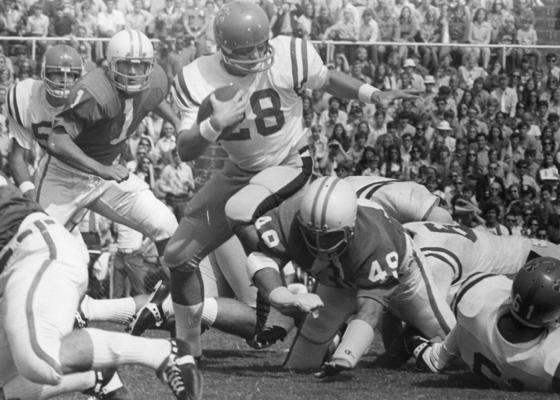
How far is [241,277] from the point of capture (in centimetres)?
738

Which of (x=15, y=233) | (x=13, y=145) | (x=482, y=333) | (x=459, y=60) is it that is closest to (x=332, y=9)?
(x=459, y=60)

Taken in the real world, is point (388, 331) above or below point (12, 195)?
below

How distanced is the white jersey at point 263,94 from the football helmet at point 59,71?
5.75ft

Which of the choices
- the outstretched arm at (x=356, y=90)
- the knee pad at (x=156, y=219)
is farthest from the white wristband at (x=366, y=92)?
the knee pad at (x=156, y=219)

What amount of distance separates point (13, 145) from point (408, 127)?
6880 mm

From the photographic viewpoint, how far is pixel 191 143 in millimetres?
5852

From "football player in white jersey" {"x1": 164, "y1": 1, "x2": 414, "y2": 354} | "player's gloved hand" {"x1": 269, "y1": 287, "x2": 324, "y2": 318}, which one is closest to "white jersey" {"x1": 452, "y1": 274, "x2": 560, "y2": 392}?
"player's gloved hand" {"x1": 269, "y1": 287, "x2": 324, "y2": 318}

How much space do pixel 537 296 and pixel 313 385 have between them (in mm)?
1271

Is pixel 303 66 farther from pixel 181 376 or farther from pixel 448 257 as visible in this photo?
pixel 181 376

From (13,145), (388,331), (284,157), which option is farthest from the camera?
(13,145)

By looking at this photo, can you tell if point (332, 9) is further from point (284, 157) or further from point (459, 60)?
point (284, 157)

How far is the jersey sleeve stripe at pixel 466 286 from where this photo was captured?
6.23m

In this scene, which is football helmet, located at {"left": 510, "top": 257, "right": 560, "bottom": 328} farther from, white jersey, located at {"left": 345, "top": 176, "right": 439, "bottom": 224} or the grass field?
white jersey, located at {"left": 345, "top": 176, "right": 439, "bottom": 224}

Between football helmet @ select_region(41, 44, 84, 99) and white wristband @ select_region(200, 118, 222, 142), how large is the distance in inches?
94.4
